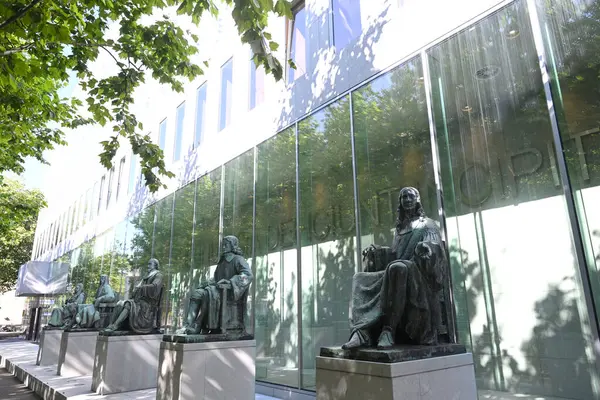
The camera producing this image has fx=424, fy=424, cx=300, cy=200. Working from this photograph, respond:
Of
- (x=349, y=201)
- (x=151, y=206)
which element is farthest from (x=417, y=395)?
(x=151, y=206)

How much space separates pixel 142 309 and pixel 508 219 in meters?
7.40

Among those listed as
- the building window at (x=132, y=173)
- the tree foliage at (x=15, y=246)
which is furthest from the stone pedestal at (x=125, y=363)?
the tree foliage at (x=15, y=246)

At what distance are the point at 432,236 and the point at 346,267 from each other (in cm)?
295

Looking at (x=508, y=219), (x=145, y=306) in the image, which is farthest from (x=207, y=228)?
(x=508, y=219)

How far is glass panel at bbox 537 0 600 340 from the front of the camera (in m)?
4.49

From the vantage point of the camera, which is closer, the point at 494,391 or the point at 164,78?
the point at 494,391

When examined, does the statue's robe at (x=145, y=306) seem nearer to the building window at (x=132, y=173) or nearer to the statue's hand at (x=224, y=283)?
the statue's hand at (x=224, y=283)

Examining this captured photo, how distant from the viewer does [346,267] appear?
Result: 23.3ft

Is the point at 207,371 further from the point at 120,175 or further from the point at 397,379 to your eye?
the point at 120,175

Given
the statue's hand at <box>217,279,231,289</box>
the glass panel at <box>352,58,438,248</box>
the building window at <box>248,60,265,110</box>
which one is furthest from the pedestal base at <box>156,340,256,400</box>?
the building window at <box>248,60,265,110</box>

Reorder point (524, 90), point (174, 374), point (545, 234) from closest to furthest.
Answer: point (545, 234)
point (524, 90)
point (174, 374)

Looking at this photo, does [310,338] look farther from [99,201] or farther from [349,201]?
[99,201]

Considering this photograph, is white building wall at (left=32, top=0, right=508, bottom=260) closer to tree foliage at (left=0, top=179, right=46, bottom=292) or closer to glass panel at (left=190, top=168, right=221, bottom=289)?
glass panel at (left=190, top=168, right=221, bottom=289)

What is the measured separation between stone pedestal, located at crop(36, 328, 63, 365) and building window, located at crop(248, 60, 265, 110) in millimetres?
9865
